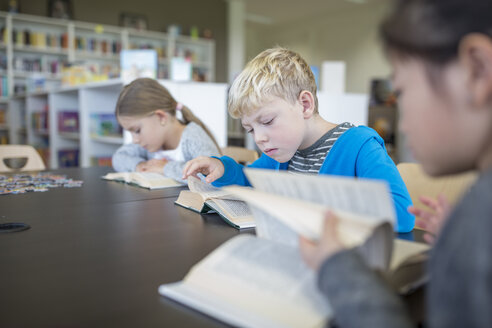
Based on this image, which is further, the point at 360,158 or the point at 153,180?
the point at 153,180

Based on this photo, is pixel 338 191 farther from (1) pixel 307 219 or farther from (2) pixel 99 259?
(2) pixel 99 259

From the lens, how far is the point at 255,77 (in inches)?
41.6

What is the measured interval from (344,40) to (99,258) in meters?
8.21

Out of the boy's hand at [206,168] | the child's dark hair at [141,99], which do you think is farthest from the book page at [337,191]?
the child's dark hair at [141,99]

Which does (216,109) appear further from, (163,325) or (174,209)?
(163,325)

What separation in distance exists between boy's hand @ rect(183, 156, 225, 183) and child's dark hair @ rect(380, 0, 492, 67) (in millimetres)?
748

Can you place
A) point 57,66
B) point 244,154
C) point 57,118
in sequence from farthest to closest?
point 57,66, point 57,118, point 244,154

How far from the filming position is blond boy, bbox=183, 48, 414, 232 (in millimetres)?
1037

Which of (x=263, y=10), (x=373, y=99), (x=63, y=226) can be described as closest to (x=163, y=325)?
(x=63, y=226)

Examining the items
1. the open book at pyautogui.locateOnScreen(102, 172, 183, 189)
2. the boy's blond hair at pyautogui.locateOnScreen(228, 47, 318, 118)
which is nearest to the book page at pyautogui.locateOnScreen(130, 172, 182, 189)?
the open book at pyautogui.locateOnScreen(102, 172, 183, 189)

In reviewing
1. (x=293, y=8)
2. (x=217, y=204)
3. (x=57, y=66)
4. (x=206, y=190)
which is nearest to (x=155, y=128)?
(x=206, y=190)

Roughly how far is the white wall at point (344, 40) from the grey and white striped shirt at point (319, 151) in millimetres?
6174

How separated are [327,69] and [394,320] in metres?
3.54

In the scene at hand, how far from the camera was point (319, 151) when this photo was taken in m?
1.15
